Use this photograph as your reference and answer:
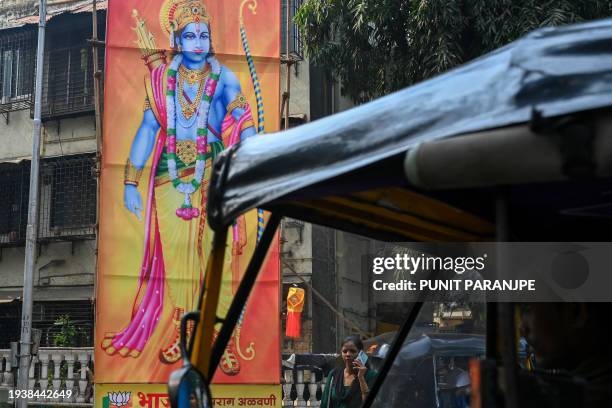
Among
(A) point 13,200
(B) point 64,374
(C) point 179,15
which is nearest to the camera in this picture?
(C) point 179,15

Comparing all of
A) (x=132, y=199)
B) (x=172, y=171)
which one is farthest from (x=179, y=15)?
(x=132, y=199)

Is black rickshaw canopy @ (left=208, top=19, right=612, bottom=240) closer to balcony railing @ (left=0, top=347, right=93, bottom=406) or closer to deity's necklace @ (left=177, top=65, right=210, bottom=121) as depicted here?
deity's necklace @ (left=177, top=65, right=210, bottom=121)

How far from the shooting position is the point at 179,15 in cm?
959

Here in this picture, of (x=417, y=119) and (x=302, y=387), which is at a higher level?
(x=417, y=119)

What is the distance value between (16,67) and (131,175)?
1017cm

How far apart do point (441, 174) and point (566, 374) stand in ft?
2.56

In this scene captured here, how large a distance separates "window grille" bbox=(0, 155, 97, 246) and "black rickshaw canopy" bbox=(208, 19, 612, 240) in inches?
582

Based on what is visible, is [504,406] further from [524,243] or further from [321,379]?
[321,379]

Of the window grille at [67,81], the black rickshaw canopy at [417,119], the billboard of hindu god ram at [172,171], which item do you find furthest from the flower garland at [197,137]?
the window grille at [67,81]

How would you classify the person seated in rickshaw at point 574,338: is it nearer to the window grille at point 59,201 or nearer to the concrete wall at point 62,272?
the window grille at point 59,201

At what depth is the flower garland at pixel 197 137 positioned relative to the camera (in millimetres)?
8969

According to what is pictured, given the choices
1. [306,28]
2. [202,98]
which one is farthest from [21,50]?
[202,98]

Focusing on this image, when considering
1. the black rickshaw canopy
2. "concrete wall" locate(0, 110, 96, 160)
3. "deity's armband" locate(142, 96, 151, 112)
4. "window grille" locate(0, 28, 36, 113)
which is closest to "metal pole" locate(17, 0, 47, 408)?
"concrete wall" locate(0, 110, 96, 160)

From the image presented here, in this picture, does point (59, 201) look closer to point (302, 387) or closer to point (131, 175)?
point (302, 387)
